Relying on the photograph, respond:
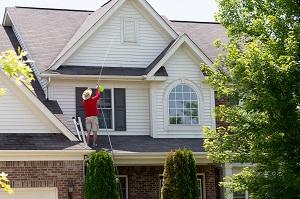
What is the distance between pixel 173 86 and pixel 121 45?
2.21m

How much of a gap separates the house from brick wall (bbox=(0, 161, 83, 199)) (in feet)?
2.80

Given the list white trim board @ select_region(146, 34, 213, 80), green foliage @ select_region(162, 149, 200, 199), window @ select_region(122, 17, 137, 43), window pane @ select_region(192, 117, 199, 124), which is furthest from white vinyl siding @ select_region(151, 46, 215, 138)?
green foliage @ select_region(162, 149, 200, 199)

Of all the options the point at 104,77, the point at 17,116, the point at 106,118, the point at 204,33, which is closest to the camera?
the point at 17,116

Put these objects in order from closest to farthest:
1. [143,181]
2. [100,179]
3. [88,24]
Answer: [100,179]
[143,181]
[88,24]

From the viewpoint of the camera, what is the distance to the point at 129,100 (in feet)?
68.0

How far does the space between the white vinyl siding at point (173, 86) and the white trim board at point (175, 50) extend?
30 centimetres

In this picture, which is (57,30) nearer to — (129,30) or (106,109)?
(129,30)

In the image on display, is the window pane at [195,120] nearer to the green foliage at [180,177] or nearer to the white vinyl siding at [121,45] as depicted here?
the white vinyl siding at [121,45]

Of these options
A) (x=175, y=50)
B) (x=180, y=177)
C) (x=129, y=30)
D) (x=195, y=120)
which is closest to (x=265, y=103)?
(x=180, y=177)

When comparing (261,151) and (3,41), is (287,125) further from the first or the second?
(3,41)

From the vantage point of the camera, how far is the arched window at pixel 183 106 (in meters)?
20.9

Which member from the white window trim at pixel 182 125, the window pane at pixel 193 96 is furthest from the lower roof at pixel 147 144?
the window pane at pixel 193 96

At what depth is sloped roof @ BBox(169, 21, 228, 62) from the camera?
23.2m

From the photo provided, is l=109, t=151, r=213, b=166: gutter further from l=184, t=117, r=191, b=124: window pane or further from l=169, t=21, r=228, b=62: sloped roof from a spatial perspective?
l=169, t=21, r=228, b=62: sloped roof
